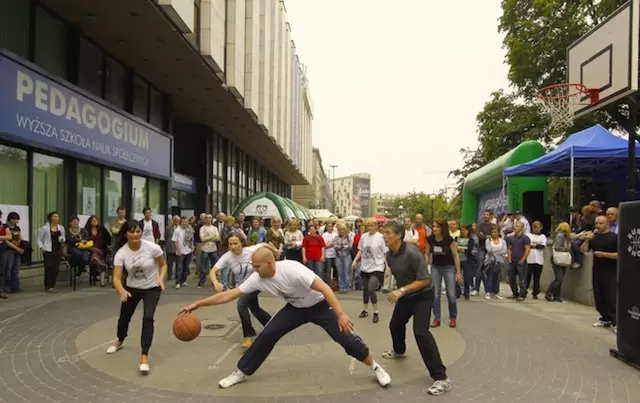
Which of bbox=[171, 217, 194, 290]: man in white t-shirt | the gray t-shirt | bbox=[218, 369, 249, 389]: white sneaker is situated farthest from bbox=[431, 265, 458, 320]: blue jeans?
bbox=[171, 217, 194, 290]: man in white t-shirt

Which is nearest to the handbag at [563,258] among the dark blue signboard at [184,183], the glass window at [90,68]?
the glass window at [90,68]

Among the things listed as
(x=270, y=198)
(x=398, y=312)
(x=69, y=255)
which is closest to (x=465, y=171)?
(x=270, y=198)

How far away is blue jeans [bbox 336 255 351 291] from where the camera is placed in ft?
Result: 44.5

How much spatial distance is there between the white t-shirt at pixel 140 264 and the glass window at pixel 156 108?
1483cm

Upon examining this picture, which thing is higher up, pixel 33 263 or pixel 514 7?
pixel 514 7

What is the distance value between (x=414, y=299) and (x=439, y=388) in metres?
0.98

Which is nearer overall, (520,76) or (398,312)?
(398,312)

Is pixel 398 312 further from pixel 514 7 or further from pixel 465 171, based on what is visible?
pixel 465 171

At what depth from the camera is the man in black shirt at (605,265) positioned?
8281 millimetres

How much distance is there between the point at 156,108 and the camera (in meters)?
20.7

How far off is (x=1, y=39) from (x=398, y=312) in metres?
10.1

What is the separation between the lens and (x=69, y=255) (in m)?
12.0

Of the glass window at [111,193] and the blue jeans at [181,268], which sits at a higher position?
the glass window at [111,193]

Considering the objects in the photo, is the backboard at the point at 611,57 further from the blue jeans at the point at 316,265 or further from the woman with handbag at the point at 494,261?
the blue jeans at the point at 316,265
